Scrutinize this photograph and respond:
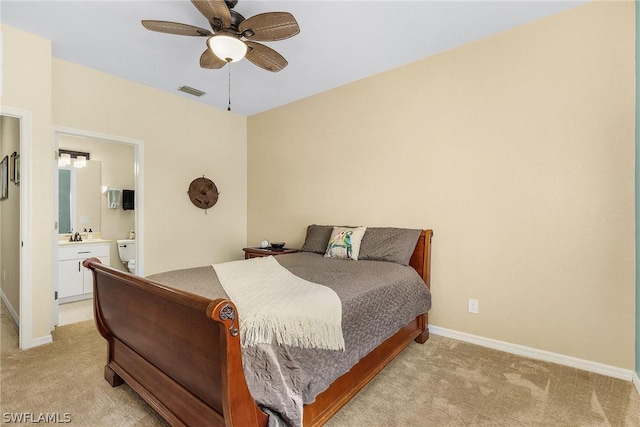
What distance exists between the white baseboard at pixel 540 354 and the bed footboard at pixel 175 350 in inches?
84.5

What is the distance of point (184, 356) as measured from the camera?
1.43 metres

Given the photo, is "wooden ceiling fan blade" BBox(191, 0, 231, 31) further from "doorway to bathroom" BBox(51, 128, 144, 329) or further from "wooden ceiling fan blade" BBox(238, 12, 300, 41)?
"doorway to bathroom" BBox(51, 128, 144, 329)

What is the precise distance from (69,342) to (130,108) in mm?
2487

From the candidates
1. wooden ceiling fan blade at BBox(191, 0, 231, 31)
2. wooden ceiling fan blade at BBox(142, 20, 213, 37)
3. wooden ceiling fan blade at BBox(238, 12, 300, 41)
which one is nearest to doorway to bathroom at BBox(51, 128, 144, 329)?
wooden ceiling fan blade at BBox(142, 20, 213, 37)

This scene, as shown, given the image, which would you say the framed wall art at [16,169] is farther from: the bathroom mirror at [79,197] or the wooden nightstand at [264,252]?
the wooden nightstand at [264,252]

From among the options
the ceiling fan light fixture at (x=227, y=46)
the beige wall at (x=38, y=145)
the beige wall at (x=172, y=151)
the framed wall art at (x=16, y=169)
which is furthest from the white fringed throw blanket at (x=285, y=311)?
the framed wall art at (x=16, y=169)

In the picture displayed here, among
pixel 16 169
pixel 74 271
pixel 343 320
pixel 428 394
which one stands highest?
pixel 16 169

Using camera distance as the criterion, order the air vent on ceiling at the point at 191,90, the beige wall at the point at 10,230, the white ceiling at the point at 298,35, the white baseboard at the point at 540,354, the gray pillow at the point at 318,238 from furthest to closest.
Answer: the air vent on ceiling at the point at 191,90
the gray pillow at the point at 318,238
the beige wall at the point at 10,230
the white ceiling at the point at 298,35
the white baseboard at the point at 540,354

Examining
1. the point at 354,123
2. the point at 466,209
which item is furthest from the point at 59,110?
the point at 466,209

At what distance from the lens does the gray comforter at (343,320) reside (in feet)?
4.21

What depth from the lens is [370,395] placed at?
1953 millimetres

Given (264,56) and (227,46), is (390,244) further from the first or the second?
(227,46)

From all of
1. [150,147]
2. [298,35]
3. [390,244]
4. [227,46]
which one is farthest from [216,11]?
[150,147]

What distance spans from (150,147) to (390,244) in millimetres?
3039
